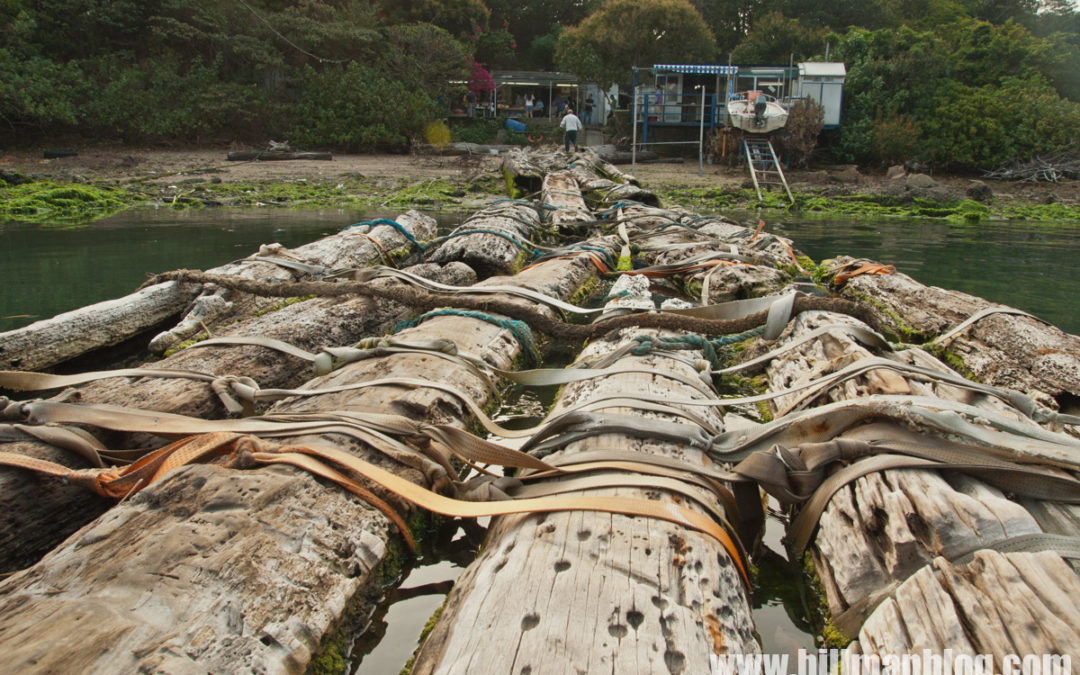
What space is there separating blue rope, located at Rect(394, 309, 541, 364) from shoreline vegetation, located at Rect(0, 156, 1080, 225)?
10.2m

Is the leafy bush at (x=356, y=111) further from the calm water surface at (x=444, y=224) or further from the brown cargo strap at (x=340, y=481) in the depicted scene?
the brown cargo strap at (x=340, y=481)

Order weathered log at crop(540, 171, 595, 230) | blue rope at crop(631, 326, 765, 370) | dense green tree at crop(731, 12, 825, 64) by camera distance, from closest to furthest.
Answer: blue rope at crop(631, 326, 765, 370), weathered log at crop(540, 171, 595, 230), dense green tree at crop(731, 12, 825, 64)

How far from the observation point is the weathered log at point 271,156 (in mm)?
20391

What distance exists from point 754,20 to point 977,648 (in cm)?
4010

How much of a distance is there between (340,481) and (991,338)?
338 cm

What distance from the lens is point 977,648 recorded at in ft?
4.36

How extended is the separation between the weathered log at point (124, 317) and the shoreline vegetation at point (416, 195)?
837 centimetres

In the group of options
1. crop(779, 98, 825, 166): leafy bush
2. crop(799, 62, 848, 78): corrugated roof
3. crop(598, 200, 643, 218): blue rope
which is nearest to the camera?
crop(598, 200, 643, 218): blue rope

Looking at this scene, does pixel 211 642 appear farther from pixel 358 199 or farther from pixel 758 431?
pixel 358 199

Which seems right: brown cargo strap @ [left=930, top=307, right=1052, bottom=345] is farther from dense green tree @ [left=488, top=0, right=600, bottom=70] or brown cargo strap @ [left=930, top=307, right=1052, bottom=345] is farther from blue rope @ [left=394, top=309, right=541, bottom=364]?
dense green tree @ [left=488, top=0, right=600, bottom=70]

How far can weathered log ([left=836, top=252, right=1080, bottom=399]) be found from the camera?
314 centimetres

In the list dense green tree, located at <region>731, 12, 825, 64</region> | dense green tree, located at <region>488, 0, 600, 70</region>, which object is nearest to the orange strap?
dense green tree, located at <region>731, 12, 825, 64</region>

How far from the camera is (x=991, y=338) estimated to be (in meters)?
3.62

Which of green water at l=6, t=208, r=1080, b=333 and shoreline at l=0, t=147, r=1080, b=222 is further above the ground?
shoreline at l=0, t=147, r=1080, b=222
